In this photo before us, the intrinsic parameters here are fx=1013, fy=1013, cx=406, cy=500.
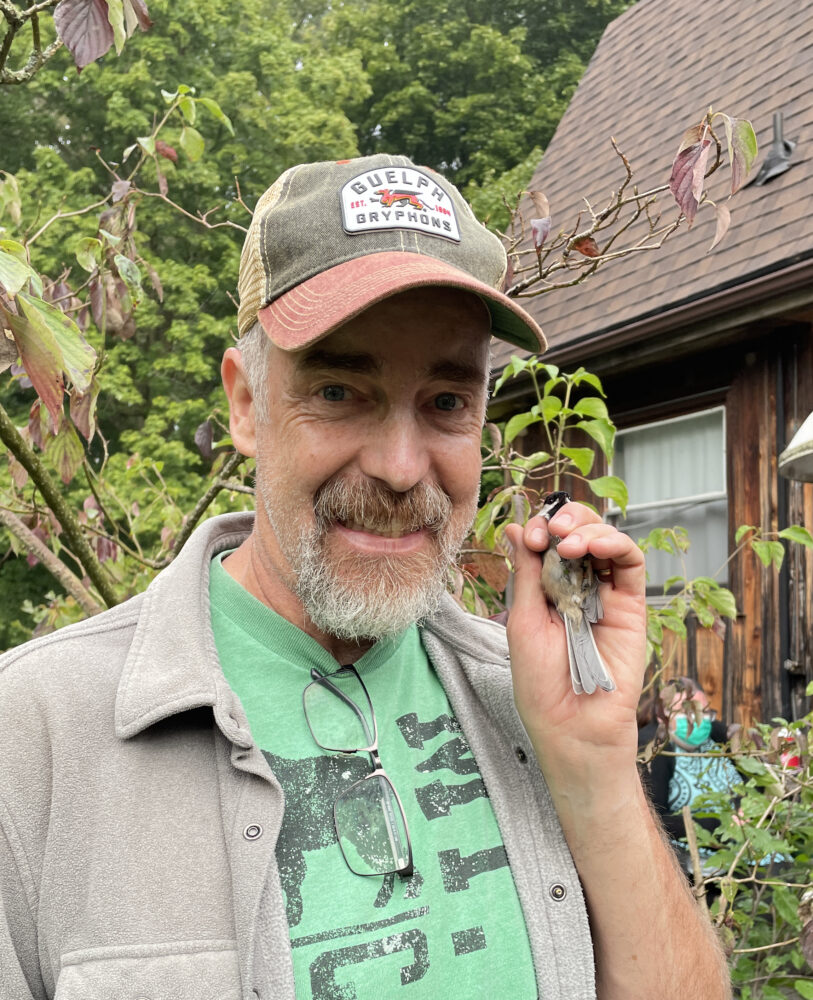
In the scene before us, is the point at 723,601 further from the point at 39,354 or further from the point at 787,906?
the point at 39,354

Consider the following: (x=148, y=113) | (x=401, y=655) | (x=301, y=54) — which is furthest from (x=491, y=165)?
(x=401, y=655)

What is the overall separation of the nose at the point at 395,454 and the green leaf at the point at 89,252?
1.53 m

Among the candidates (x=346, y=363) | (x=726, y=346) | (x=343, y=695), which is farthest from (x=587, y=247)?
(x=726, y=346)

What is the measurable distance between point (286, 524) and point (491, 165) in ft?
74.9

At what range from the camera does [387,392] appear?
1.56 m

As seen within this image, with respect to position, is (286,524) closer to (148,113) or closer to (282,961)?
(282,961)

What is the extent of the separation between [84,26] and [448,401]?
0.97m

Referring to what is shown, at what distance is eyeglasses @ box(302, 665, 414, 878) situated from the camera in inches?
56.0

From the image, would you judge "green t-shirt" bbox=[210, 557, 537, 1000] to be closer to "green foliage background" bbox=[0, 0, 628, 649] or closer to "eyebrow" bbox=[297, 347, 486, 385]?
"eyebrow" bbox=[297, 347, 486, 385]

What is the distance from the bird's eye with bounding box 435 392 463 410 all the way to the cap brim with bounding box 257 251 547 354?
163 mm

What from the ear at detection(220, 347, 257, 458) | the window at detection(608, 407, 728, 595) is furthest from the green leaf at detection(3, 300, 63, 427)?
the window at detection(608, 407, 728, 595)

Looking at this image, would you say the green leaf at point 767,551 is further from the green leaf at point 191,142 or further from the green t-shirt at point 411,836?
the green leaf at point 191,142

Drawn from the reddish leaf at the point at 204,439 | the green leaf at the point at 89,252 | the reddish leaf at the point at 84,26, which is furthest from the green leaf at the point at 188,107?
the reddish leaf at the point at 84,26

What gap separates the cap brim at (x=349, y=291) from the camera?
147cm
